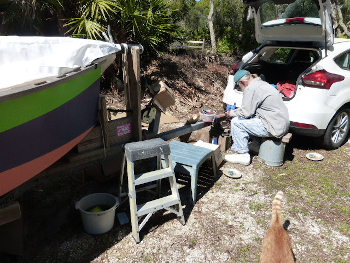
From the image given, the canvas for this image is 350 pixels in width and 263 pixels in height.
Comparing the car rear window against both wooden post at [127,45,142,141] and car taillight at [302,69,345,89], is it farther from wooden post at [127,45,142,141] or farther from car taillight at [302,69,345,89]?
wooden post at [127,45,142,141]

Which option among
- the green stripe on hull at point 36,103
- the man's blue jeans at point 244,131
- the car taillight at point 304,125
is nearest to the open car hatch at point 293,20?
the car taillight at point 304,125

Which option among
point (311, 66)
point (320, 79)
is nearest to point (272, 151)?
point (320, 79)

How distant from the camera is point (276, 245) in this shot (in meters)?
2.43

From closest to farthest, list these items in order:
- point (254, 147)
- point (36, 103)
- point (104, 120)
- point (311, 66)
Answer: point (36, 103)
point (104, 120)
point (311, 66)
point (254, 147)

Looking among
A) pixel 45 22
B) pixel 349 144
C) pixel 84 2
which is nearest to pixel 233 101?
pixel 349 144

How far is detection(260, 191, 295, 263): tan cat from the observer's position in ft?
7.71

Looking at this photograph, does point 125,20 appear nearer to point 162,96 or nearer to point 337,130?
point 162,96

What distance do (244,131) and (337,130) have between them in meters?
1.73

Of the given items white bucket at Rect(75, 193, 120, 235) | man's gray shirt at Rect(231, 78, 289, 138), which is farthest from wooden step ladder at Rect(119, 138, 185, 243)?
man's gray shirt at Rect(231, 78, 289, 138)

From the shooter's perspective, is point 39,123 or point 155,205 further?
point 155,205

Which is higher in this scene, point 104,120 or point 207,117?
point 104,120

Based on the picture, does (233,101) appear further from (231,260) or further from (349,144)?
(231,260)

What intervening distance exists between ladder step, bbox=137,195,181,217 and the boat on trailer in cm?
93

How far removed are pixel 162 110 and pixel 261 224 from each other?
186 centimetres
